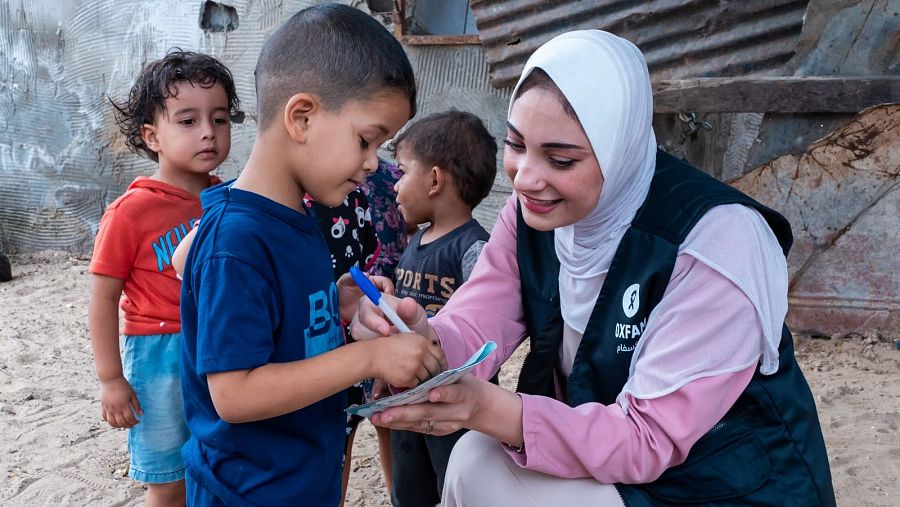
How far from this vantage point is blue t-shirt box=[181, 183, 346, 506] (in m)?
1.44

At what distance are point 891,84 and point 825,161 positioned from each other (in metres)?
0.53

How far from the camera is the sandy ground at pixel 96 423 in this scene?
3088 millimetres

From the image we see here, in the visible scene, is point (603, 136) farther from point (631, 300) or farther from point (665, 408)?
point (665, 408)

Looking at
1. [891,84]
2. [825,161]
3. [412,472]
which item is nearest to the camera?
[412,472]

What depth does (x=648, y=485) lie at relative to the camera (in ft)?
5.83

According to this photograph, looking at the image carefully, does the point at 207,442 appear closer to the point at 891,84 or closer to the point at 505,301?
the point at 505,301

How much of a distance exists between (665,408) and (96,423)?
291 centimetres

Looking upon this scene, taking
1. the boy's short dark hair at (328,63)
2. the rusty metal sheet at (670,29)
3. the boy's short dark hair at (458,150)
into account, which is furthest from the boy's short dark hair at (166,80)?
the rusty metal sheet at (670,29)

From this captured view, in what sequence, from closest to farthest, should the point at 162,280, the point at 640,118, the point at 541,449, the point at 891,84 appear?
1. the point at 541,449
2. the point at 640,118
3. the point at 162,280
4. the point at 891,84

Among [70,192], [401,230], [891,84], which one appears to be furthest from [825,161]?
[70,192]

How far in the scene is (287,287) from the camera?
1.54m

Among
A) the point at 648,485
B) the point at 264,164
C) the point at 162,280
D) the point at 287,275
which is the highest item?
the point at 264,164

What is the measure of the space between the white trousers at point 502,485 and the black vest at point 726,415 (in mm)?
71

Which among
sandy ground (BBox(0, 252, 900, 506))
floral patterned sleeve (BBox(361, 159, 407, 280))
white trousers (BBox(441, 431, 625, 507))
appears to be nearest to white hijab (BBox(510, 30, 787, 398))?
white trousers (BBox(441, 431, 625, 507))
